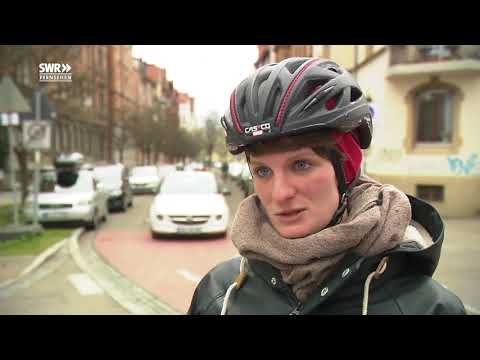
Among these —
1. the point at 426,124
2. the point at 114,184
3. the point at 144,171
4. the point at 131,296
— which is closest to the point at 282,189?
the point at 131,296

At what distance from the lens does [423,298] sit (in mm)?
1369

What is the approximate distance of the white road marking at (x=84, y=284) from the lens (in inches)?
250

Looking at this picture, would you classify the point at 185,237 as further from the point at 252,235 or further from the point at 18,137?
the point at 252,235

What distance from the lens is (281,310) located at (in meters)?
1.48

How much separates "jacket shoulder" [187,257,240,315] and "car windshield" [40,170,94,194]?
11.4 m

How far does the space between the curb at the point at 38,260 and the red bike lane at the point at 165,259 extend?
0.76 m

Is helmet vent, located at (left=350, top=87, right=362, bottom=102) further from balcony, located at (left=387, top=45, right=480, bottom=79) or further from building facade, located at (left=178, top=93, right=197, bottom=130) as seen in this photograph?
balcony, located at (left=387, top=45, right=480, bottom=79)

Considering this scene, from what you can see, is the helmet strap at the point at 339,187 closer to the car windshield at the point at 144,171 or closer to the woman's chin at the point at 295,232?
the woman's chin at the point at 295,232

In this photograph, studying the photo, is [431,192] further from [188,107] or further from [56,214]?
[56,214]

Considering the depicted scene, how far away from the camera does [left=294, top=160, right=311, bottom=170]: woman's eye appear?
1494 millimetres

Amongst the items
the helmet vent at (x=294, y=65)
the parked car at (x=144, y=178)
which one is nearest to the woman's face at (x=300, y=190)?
the helmet vent at (x=294, y=65)

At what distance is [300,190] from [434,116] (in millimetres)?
12554

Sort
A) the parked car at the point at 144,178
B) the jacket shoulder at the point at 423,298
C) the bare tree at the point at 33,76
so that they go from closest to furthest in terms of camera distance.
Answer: the jacket shoulder at the point at 423,298, the bare tree at the point at 33,76, the parked car at the point at 144,178

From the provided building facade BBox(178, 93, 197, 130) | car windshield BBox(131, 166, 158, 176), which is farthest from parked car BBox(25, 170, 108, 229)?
car windshield BBox(131, 166, 158, 176)
